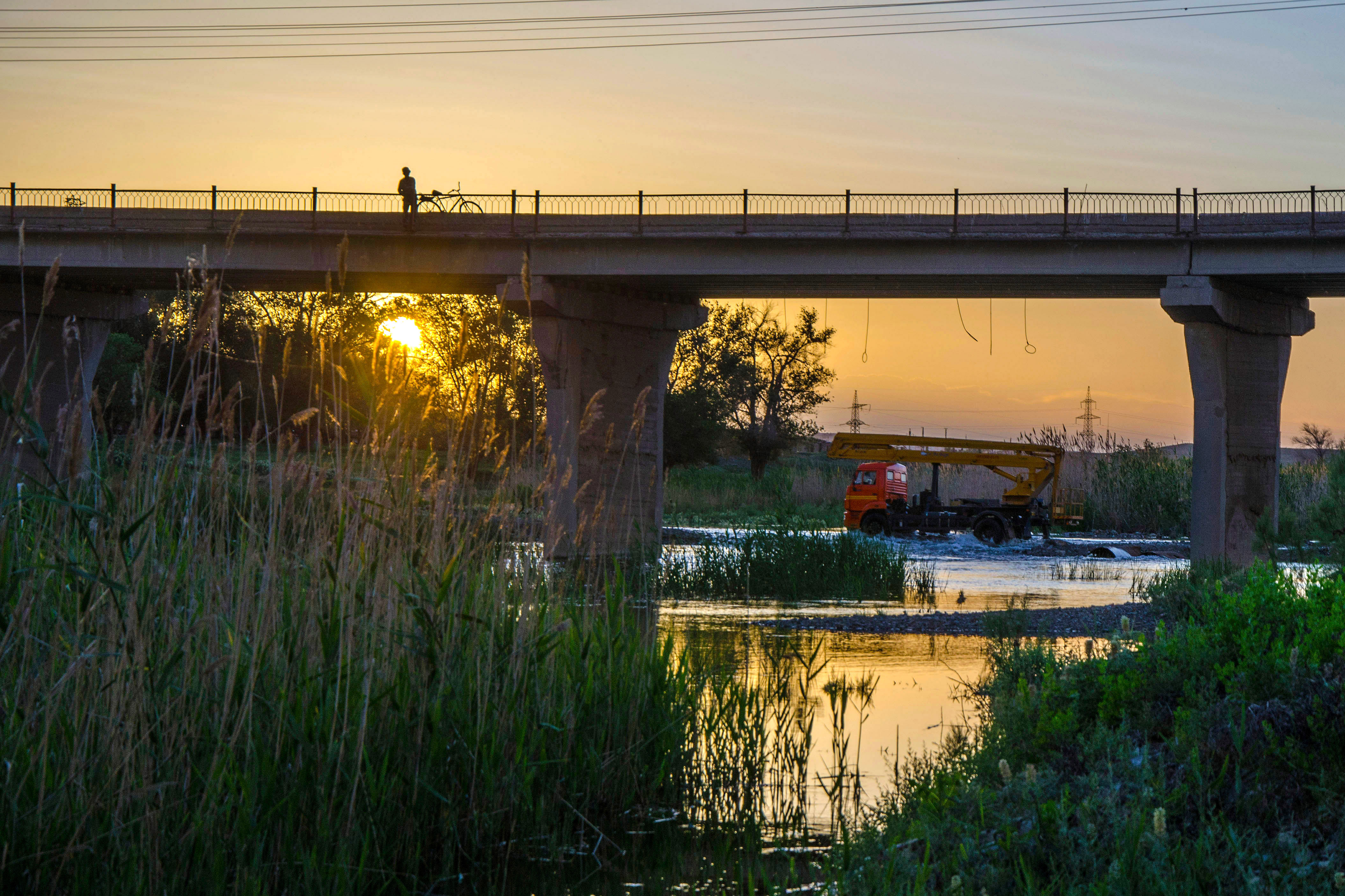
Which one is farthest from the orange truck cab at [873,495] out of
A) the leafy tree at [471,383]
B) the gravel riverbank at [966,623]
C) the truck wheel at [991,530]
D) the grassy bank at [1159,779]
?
the leafy tree at [471,383]

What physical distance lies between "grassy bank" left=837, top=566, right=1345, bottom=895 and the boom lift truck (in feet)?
96.1

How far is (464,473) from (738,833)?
2.13 m

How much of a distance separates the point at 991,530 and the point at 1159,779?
107ft

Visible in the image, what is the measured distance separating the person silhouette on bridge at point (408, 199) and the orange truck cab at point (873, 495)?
48.6ft

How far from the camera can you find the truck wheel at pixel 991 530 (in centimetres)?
3612

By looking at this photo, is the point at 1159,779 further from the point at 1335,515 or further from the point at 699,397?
the point at 699,397

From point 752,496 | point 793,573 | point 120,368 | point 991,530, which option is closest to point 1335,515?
point 793,573

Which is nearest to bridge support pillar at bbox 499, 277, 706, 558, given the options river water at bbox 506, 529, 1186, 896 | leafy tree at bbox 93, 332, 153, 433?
leafy tree at bbox 93, 332, 153, 433

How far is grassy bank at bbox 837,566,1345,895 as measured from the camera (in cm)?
434

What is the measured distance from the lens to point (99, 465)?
456 centimetres

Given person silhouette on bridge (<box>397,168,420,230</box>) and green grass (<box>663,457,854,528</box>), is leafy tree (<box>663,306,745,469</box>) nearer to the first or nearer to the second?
green grass (<box>663,457,854,528</box>)

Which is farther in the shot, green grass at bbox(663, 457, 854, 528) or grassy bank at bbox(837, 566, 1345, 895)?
green grass at bbox(663, 457, 854, 528)

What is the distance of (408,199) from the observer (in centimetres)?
3184

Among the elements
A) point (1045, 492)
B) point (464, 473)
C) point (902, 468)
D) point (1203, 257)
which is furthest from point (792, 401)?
point (464, 473)
